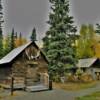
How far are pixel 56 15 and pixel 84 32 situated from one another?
42.3m

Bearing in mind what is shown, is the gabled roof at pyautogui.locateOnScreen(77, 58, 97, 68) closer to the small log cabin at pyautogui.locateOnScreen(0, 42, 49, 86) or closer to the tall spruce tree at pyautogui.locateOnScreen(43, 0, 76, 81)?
the tall spruce tree at pyautogui.locateOnScreen(43, 0, 76, 81)

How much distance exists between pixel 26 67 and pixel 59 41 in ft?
31.5

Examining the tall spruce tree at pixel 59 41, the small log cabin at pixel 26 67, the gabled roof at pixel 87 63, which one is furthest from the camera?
the gabled roof at pixel 87 63

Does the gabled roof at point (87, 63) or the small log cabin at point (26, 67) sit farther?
the gabled roof at point (87, 63)

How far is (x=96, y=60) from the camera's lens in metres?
65.5

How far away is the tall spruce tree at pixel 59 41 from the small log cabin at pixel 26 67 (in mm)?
5121

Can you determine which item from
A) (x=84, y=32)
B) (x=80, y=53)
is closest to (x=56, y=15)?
(x=80, y=53)

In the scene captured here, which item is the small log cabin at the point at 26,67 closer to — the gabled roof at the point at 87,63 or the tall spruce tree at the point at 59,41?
the tall spruce tree at the point at 59,41

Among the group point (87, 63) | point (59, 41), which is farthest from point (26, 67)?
point (87, 63)

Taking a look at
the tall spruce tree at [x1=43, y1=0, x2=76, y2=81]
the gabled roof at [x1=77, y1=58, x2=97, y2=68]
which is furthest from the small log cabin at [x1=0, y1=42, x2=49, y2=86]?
the gabled roof at [x1=77, y1=58, x2=97, y2=68]

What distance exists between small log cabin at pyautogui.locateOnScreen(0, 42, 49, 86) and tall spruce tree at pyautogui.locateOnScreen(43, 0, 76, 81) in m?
5.12

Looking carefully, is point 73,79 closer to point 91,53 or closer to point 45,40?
point 45,40

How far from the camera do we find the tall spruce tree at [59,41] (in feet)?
156

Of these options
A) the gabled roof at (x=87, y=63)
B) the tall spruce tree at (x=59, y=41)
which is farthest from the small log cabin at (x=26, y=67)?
the gabled roof at (x=87, y=63)
